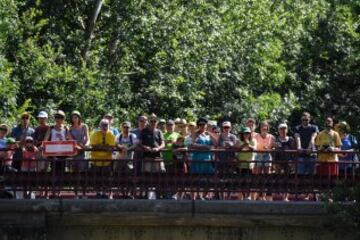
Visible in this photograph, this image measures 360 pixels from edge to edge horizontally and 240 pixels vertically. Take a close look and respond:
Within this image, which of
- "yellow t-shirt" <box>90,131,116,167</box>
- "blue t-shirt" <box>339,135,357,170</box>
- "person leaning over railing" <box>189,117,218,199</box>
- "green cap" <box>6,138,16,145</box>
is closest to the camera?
"person leaning over railing" <box>189,117,218,199</box>

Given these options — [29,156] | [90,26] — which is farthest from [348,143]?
[90,26]

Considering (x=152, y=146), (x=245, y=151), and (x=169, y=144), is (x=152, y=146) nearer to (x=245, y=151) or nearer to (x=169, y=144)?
(x=169, y=144)

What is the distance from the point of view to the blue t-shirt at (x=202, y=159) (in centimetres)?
2173

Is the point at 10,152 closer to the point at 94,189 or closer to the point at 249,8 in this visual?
the point at 94,189

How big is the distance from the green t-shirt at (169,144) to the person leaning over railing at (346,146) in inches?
105

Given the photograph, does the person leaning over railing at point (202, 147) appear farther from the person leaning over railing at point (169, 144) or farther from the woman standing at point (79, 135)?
the woman standing at point (79, 135)

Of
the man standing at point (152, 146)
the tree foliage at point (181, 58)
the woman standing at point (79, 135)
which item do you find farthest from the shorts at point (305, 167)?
the tree foliage at point (181, 58)

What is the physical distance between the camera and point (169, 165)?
21.9 m

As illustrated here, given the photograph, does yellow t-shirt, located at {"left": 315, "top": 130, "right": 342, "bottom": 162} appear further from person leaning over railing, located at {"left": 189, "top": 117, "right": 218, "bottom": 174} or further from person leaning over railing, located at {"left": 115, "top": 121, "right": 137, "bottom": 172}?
person leaning over railing, located at {"left": 115, "top": 121, "right": 137, "bottom": 172}

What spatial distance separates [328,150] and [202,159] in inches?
78.0

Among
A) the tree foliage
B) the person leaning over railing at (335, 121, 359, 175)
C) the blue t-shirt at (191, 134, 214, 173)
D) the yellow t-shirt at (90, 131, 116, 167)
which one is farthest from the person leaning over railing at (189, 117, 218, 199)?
the tree foliage

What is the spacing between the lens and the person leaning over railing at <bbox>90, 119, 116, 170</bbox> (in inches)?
851

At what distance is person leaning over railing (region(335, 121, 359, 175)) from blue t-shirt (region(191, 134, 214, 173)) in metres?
2.05

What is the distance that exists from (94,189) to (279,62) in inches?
947
